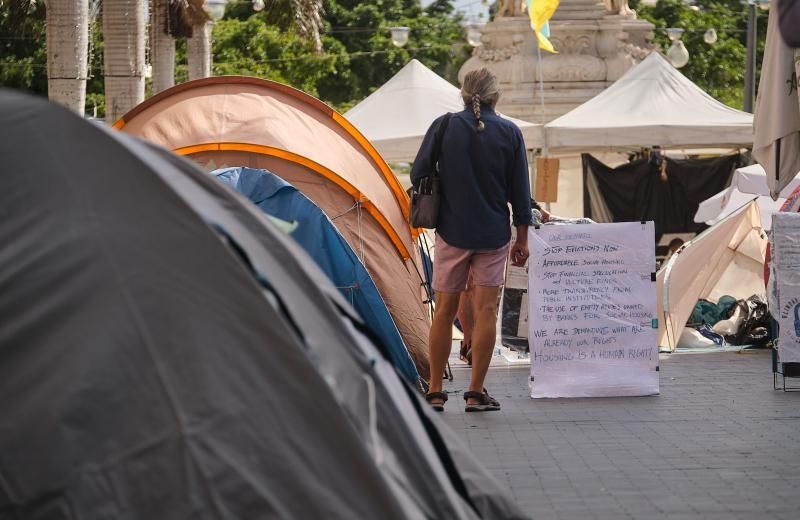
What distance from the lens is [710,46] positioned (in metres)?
52.9

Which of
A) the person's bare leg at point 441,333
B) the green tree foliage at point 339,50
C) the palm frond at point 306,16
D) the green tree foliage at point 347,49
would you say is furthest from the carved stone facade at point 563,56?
the green tree foliage at point 347,49

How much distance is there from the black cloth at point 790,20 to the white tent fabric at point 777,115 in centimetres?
17

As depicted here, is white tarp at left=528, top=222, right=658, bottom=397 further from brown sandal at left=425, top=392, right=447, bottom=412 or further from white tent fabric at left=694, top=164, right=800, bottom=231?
white tent fabric at left=694, top=164, right=800, bottom=231

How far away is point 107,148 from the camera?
482 cm

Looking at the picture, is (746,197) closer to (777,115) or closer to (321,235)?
(321,235)

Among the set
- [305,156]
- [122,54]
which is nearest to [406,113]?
[122,54]

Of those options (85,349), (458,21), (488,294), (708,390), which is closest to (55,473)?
(85,349)

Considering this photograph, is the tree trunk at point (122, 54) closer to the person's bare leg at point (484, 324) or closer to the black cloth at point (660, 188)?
the person's bare leg at point (484, 324)

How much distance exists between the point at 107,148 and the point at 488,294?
467 cm

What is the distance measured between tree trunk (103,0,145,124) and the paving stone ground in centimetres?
664

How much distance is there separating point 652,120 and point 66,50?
8.75m

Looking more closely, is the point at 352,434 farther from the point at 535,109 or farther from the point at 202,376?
the point at 535,109

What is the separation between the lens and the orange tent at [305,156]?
419 inches

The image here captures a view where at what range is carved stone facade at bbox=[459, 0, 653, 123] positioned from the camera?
1065 inches
